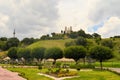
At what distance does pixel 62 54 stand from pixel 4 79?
79.9 m

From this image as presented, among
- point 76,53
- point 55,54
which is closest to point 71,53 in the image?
point 76,53

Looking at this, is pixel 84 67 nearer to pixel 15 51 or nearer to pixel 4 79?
pixel 4 79

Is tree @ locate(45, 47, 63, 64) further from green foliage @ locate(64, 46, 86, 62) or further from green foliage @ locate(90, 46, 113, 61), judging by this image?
green foliage @ locate(90, 46, 113, 61)

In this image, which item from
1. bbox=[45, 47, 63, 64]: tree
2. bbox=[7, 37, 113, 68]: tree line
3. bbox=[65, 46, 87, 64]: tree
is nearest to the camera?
bbox=[7, 37, 113, 68]: tree line

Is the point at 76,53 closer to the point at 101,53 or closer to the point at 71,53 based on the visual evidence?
the point at 71,53

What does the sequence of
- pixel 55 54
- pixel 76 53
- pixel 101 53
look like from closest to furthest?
1. pixel 101 53
2. pixel 76 53
3. pixel 55 54

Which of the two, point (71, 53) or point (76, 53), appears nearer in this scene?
point (76, 53)

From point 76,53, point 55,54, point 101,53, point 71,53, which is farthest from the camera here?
point 55,54

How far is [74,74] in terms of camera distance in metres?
62.1

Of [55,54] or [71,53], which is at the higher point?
[55,54]

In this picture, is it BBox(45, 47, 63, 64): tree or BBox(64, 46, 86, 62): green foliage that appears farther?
BBox(45, 47, 63, 64): tree

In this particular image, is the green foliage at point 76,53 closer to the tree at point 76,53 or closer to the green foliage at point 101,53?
the tree at point 76,53

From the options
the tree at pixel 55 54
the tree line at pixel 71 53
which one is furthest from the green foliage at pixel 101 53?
the tree at pixel 55 54

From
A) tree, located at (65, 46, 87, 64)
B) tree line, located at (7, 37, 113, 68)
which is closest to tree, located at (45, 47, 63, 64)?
tree line, located at (7, 37, 113, 68)
